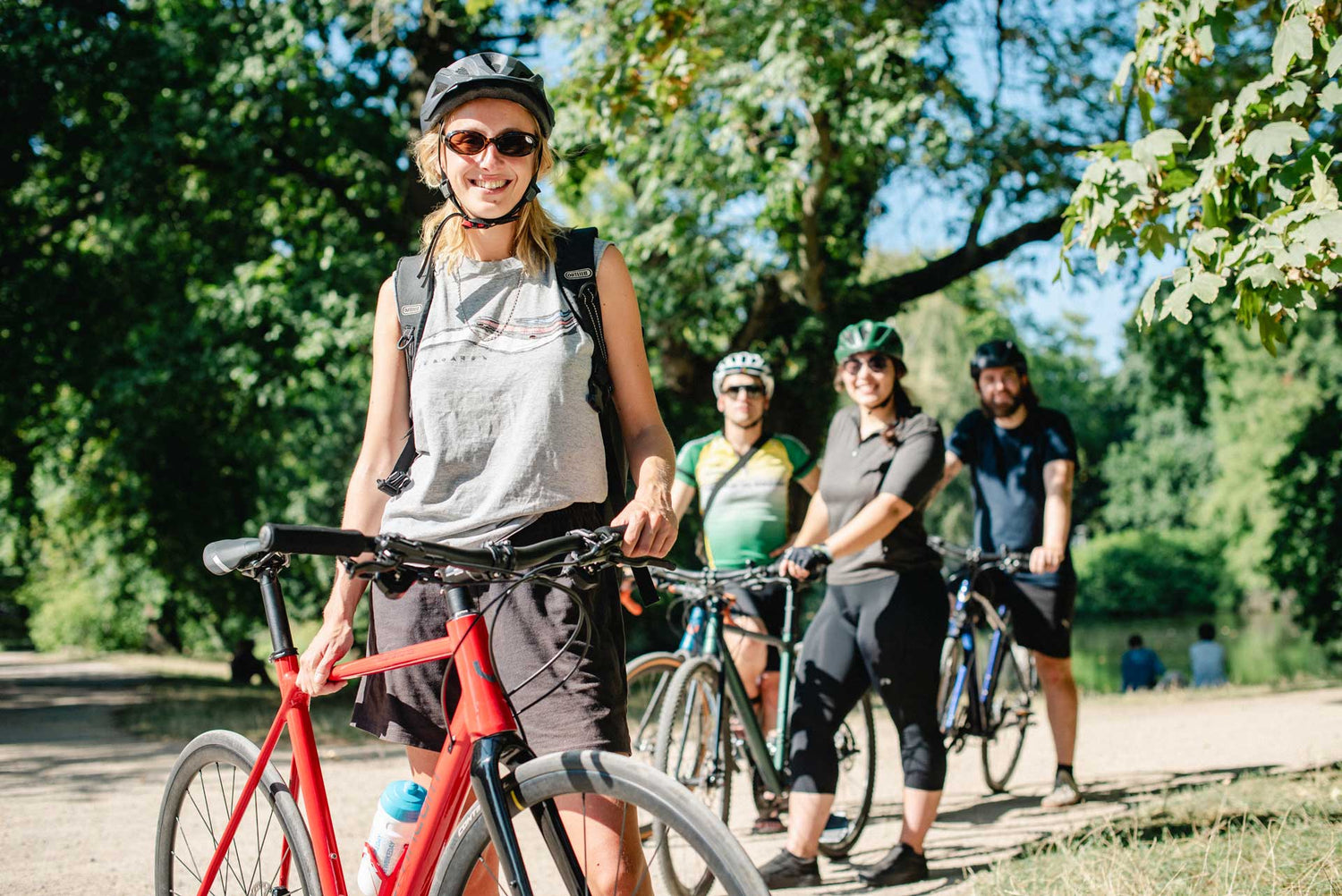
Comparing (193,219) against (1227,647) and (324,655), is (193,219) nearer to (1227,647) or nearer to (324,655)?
(324,655)

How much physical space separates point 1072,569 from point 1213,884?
2.79 metres

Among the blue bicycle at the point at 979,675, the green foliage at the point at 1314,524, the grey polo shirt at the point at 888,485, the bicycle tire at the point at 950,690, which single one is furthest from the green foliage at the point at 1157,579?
the grey polo shirt at the point at 888,485

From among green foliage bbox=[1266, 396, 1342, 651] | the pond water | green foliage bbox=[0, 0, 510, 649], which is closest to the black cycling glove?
green foliage bbox=[0, 0, 510, 649]

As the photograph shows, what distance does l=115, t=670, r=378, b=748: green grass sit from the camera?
30.9 ft

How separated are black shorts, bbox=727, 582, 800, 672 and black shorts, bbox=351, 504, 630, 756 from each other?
291 cm

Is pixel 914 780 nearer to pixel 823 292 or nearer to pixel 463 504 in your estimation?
pixel 463 504

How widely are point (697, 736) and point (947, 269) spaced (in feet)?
28.9

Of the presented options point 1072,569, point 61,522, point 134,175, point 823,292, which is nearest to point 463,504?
point 1072,569

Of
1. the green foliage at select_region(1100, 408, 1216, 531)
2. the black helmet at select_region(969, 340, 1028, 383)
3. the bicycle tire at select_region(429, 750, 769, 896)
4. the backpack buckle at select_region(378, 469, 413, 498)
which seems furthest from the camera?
the green foliage at select_region(1100, 408, 1216, 531)

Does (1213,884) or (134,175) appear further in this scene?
(134,175)

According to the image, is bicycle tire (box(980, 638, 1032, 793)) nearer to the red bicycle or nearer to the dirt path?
the dirt path

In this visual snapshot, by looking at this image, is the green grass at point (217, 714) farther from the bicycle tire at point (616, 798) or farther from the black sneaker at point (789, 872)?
the bicycle tire at point (616, 798)

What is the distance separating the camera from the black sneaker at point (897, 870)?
13.7ft

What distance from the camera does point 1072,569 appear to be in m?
6.03
